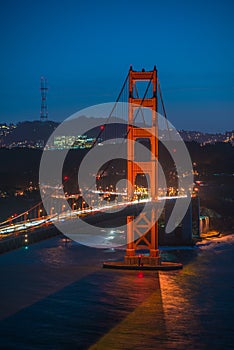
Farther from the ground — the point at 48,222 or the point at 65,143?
the point at 65,143

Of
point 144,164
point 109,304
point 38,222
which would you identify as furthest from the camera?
point 144,164

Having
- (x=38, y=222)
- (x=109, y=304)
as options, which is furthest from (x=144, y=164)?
(x=109, y=304)

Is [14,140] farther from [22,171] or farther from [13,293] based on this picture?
[13,293]

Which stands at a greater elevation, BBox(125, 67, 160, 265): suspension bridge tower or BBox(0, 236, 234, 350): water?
BBox(125, 67, 160, 265): suspension bridge tower

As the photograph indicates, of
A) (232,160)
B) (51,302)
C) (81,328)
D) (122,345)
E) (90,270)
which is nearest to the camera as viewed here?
(122,345)

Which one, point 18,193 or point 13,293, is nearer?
point 13,293

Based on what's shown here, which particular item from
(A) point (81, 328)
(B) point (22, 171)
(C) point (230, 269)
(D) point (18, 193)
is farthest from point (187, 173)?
(A) point (81, 328)

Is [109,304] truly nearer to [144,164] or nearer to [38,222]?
[38,222]

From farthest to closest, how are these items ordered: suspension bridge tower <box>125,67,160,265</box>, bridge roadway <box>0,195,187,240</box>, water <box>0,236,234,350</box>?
1. suspension bridge tower <box>125,67,160,265</box>
2. bridge roadway <box>0,195,187,240</box>
3. water <box>0,236,234,350</box>
